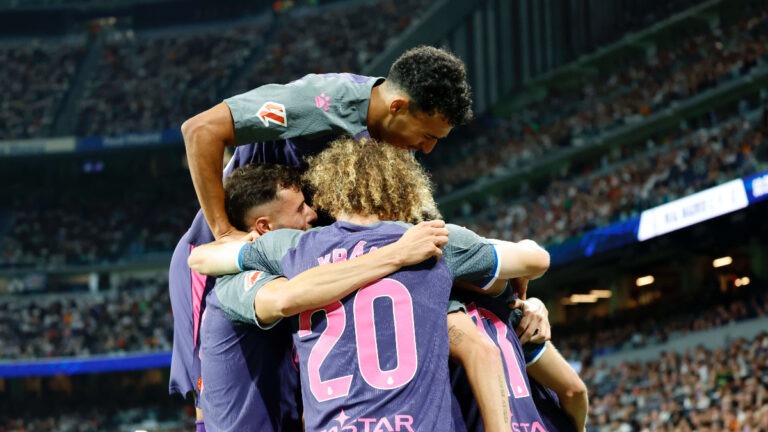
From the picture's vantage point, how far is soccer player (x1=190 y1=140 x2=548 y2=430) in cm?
345

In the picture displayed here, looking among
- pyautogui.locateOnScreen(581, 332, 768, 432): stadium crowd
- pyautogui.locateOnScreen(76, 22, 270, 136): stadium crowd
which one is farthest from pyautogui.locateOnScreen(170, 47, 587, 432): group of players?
pyautogui.locateOnScreen(76, 22, 270, 136): stadium crowd

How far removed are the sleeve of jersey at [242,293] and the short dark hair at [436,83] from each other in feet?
3.91

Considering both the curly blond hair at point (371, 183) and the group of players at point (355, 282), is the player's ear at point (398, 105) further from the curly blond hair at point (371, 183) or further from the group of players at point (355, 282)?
the curly blond hair at point (371, 183)

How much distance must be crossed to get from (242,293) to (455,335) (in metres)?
0.87

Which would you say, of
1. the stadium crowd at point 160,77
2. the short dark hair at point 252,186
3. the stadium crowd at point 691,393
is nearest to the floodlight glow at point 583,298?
the stadium crowd at point 691,393

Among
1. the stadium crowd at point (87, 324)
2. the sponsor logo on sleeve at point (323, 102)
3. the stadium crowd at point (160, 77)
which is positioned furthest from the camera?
the stadium crowd at point (160, 77)

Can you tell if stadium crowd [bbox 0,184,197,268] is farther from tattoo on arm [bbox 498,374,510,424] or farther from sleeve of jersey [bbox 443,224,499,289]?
tattoo on arm [bbox 498,374,510,424]

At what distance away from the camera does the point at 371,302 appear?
11.6 feet

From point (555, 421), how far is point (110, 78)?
138 feet

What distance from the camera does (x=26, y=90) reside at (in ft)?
141

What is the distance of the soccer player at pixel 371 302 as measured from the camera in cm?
Answer: 345

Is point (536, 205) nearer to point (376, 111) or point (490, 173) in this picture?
point (490, 173)

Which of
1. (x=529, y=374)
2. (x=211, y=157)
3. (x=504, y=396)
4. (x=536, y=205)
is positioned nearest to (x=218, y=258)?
Answer: (x=211, y=157)

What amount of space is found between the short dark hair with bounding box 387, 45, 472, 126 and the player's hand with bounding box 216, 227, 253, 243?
1002mm
